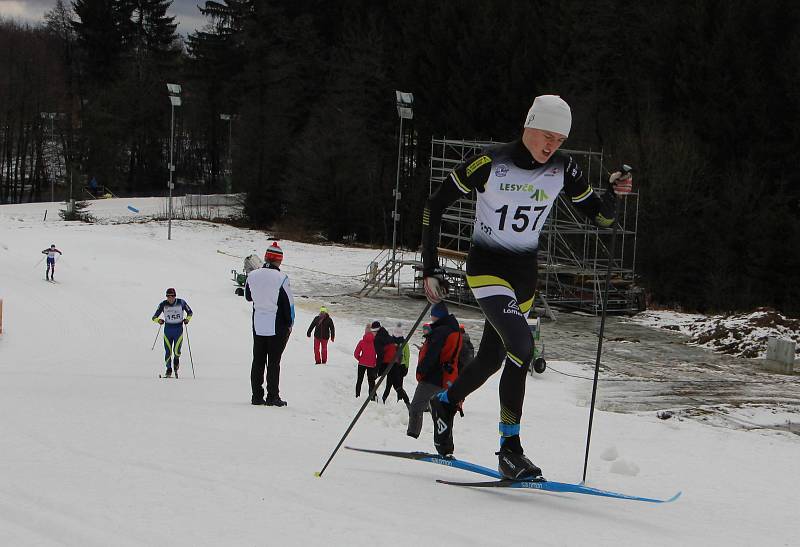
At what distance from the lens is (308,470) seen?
5.09 metres

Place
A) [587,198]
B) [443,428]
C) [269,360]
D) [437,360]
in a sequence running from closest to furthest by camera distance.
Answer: [587,198], [443,428], [437,360], [269,360]

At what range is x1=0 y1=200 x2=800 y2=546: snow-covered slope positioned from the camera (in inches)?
154

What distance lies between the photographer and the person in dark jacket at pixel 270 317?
9.49m

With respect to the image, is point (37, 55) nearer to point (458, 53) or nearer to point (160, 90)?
point (160, 90)

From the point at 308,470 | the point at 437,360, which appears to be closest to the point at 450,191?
the point at 308,470

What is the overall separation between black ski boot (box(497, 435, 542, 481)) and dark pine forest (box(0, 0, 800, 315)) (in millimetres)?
33599

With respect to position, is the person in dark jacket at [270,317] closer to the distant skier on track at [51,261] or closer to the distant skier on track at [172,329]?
the distant skier on track at [172,329]

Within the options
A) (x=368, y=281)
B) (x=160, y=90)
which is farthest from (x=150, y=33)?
(x=368, y=281)

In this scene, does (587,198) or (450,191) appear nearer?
(450,191)

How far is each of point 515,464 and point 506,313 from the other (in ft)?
2.94

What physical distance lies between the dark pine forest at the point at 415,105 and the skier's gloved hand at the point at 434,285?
33.9 m

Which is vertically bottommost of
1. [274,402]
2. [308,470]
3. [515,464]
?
[274,402]

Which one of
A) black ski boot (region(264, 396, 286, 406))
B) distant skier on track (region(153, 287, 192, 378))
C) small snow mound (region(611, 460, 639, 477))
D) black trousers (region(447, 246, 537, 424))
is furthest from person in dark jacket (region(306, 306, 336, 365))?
black trousers (region(447, 246, 537, 424))

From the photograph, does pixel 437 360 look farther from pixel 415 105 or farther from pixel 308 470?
pixel 415 105
